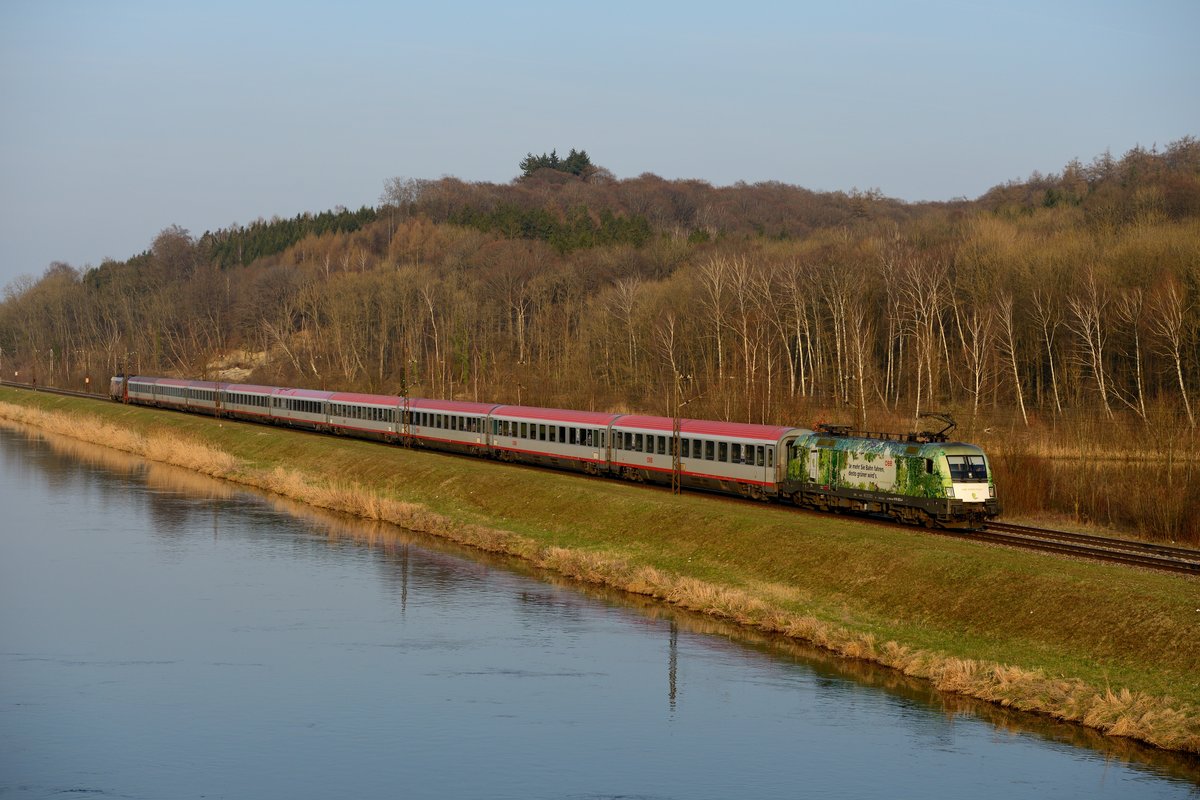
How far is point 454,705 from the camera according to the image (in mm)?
31844

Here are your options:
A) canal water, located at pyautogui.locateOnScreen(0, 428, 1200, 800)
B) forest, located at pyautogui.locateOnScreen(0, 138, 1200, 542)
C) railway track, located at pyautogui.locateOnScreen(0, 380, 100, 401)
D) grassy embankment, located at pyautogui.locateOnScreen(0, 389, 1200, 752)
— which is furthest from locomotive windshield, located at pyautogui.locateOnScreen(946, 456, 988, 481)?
railway track, located at pyautogui.locateOnScreen(0, 380, 100, 401)

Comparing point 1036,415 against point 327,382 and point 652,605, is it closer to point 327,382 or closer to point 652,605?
point 652,605

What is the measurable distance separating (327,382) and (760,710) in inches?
4794

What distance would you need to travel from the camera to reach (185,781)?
2670 cm

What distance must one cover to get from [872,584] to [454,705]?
14489 mm

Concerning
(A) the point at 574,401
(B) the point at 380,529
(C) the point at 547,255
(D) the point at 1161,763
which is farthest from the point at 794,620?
(C) the point at 547,255

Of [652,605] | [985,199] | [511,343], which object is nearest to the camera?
[652,605]

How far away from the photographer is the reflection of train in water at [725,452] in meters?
45.7

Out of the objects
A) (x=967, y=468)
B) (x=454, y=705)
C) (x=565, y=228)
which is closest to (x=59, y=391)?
(x=565, y=228)

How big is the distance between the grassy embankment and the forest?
26.1ft

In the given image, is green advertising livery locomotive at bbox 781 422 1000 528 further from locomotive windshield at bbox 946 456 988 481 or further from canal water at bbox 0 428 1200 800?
canal water at bbox 0 428 1200 800

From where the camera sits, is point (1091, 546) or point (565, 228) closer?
point (1091, 546)

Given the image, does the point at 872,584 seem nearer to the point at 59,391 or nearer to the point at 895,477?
the point at 895,477

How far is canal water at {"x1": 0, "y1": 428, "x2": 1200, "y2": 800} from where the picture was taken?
1054 inches
